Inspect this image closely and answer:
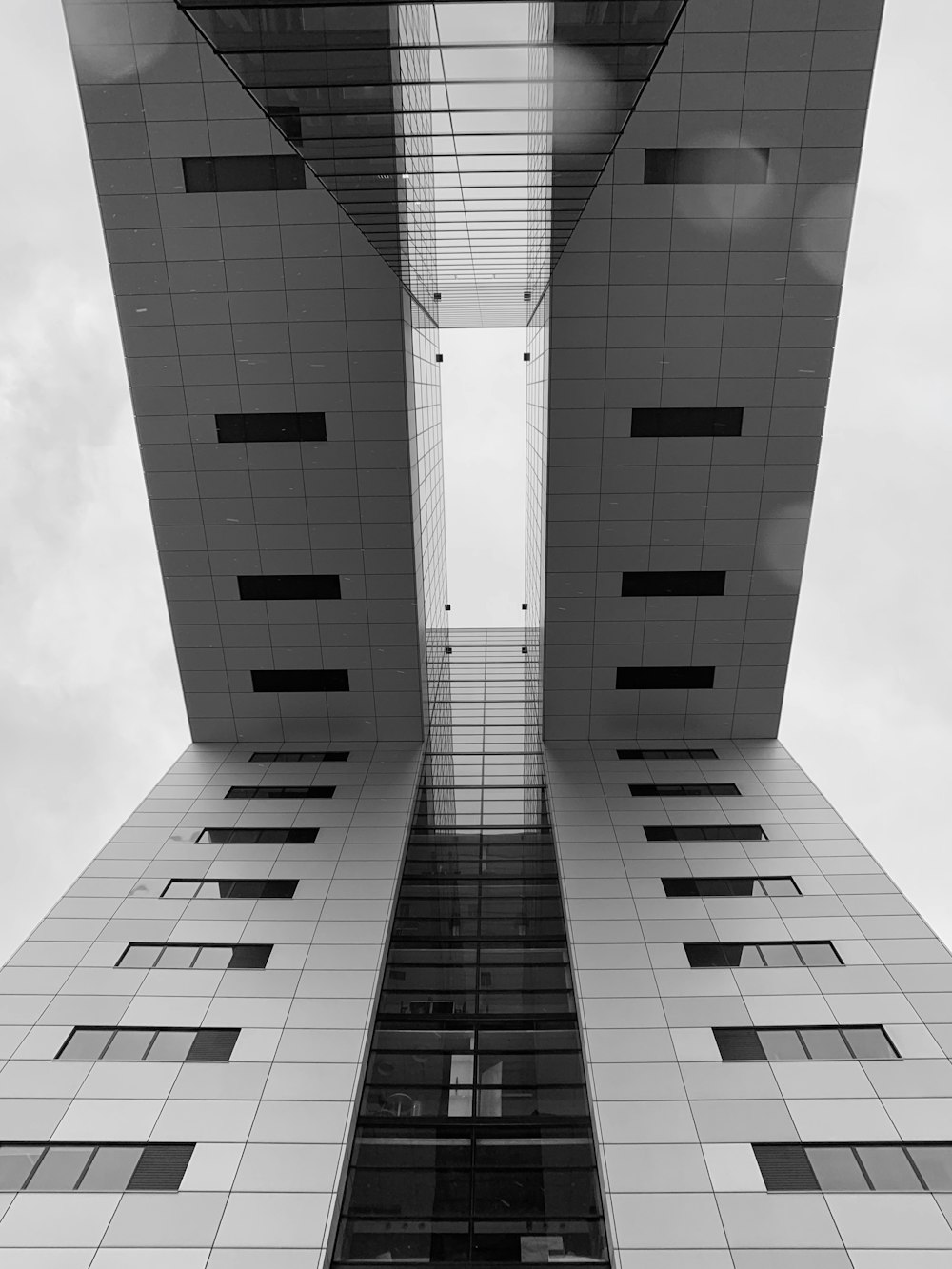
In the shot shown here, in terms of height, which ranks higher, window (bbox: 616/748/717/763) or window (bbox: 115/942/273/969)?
window (bbox: 616/748/717/763)

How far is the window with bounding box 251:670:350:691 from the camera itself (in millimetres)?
23672

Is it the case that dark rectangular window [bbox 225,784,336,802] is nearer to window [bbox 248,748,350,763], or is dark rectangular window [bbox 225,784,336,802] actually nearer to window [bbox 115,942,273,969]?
window [bbox 248,748,350,763]

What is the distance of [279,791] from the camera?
21.6 m

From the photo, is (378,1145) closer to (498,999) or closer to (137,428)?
(498,999)

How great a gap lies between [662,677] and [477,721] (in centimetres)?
588

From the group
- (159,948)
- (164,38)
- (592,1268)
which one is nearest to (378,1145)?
(592,1268)

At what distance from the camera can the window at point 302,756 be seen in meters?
23.5

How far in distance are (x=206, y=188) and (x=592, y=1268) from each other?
65.2ft

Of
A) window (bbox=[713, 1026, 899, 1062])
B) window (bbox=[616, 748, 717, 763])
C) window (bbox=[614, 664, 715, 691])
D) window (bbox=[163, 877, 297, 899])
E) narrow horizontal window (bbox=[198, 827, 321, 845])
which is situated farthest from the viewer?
window (bbox=[614, 664, 715, 691])

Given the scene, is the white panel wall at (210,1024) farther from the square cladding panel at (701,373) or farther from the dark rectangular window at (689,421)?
the dark rectangular window at (689,421)

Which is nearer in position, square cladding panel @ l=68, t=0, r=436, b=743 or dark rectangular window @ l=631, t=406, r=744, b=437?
square cladding panel @ l=68, t=0, r=436, b=743

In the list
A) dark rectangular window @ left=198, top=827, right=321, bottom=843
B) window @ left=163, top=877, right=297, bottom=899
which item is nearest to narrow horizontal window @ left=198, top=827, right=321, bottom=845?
dark rectangular window @ left=198, top=827, right=321, bottom=843

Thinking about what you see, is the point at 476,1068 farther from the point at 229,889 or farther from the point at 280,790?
the point at 280,790

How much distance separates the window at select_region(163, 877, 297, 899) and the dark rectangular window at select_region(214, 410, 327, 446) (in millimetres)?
10251
